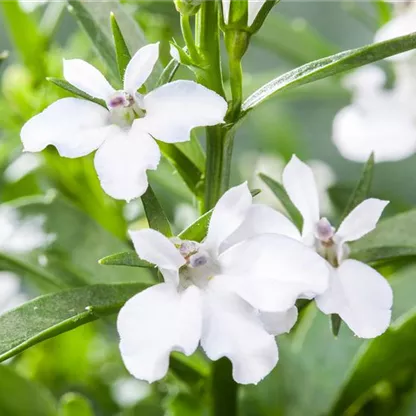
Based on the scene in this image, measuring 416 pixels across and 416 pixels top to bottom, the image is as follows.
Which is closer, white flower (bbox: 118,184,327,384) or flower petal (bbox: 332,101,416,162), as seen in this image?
white flower (bbox: 118,184,327,384)

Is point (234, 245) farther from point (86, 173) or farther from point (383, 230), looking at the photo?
point (86, 173)

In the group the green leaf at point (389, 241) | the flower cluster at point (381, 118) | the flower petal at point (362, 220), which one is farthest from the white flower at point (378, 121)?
the flower petal at point (362, 220)

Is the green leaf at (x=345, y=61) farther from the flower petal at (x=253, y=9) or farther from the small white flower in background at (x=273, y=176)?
the small white flower in background at (x=273, y=176)

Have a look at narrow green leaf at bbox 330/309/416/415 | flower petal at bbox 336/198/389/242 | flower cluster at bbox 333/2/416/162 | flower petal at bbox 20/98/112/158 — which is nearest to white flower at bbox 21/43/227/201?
flower petal at bbox 20/98/112/158

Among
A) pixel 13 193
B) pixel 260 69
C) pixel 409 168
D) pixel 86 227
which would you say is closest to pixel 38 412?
pixel 86 227

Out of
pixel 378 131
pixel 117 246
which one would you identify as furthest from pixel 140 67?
pixel 378 131

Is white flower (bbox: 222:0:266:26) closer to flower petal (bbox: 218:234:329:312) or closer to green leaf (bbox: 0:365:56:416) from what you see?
flower petal (bbox: 218:234:329:312)

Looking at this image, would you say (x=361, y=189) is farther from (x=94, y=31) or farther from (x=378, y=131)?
(x=378, y=131)
